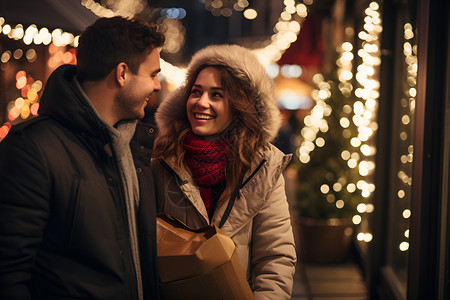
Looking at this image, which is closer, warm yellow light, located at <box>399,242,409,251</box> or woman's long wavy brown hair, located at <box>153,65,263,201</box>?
woman's long wavy brown hair, located at <box>153,65,263,201</box>

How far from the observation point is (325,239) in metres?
5.95

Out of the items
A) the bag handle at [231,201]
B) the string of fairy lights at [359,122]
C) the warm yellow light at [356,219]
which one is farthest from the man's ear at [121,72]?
the warm yellow light at [356,219]

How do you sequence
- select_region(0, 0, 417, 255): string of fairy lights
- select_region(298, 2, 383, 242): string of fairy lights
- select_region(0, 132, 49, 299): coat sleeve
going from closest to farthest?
select_region(0, 132, 49, 299): coat sleeve → select_region(0, 0, 417, 255): string of fairy lights → select_region(298, 2, 383, 242): string of fairy lights

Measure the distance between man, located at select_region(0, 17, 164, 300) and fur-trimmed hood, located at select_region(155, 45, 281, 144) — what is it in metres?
0.56

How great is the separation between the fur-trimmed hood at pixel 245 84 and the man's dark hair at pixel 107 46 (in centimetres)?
65

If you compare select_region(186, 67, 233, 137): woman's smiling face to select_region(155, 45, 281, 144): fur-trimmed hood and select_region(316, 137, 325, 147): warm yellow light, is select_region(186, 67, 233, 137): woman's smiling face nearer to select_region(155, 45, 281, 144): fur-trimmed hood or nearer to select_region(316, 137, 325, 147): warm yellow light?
select_region(155, 45, 281, 144): fur-trimmed hood

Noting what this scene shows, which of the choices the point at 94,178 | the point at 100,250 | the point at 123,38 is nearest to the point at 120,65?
the point at 123,38

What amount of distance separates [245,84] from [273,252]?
880 millimetres

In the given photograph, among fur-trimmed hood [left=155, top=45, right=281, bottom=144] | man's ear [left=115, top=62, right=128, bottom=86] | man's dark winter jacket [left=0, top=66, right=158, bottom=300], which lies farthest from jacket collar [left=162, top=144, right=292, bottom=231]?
man's ear [left=115, top=62, right=128, bottom=86]

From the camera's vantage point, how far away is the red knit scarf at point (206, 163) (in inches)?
93.8

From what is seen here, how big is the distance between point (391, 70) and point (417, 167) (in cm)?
224

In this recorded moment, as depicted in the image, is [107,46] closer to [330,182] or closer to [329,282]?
[329,282]

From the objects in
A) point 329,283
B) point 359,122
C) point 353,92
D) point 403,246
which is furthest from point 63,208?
point 353,92

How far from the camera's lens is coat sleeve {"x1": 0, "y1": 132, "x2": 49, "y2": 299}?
5.09 ft
